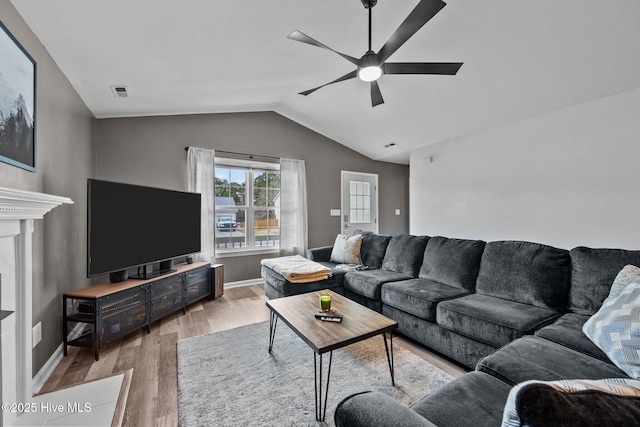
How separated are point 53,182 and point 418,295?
125 inches

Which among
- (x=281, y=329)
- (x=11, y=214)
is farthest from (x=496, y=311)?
(x=11, y=214)

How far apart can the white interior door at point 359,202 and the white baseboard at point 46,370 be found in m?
4.18

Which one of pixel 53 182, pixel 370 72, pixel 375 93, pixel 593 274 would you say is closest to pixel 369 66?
pixel 370 72

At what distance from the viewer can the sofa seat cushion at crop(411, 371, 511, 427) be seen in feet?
3.20

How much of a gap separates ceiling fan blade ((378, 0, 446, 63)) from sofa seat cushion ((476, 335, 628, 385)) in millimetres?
1870

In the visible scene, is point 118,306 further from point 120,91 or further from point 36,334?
point 120,91

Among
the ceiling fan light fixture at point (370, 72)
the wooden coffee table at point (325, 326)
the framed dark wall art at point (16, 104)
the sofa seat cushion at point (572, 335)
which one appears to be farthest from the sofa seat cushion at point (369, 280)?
the framed dark wall art at point (16, 104)

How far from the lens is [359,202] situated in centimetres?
566

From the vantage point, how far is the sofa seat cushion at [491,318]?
1797 mm

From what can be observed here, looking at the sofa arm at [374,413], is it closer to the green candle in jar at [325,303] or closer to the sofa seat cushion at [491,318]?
the green candle in jar at [325,303]

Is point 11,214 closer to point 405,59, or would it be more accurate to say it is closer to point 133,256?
point 133,256

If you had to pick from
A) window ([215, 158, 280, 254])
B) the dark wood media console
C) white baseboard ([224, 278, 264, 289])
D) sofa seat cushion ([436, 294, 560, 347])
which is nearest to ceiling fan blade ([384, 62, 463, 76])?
sofa seat cushion ([436, 294, 560, 347])

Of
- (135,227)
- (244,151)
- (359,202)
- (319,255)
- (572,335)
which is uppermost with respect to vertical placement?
(244,151)

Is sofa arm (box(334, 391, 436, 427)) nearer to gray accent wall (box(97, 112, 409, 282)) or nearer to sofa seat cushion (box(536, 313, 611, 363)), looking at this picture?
sofa seat cushion (box(536, 313, 611, 363))
